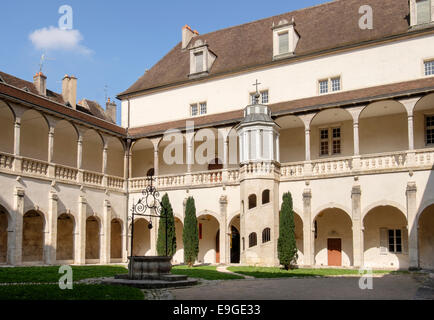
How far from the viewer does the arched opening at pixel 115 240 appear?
33.2 metres

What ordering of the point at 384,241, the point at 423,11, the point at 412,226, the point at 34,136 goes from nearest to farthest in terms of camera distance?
the point at 412,226
the point at 384,241
the point at 423,11
the point at 34,136

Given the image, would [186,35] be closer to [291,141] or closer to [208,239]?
[291,141]

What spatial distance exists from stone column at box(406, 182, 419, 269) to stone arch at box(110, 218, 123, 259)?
17.0 meters

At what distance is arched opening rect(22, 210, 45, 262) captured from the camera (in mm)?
28016

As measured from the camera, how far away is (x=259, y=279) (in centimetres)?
1858

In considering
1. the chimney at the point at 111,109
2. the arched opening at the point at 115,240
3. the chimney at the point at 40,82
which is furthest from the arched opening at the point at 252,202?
the chimney at the point at 111,109

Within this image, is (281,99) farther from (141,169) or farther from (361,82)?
(141,169)

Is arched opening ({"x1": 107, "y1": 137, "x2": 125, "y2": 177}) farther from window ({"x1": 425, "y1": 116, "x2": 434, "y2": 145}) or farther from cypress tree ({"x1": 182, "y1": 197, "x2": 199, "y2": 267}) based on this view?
window ({"x1": 425, "y1": 116, "x2": 434, "y2": 145})

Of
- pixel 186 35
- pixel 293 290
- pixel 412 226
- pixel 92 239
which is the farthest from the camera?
pixel 186 35

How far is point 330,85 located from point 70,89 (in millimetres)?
16426

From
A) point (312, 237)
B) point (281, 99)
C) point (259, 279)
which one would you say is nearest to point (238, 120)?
point (281, 99)

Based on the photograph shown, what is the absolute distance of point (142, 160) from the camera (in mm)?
35500

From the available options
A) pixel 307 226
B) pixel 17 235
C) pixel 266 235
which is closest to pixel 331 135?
pixel 307 226

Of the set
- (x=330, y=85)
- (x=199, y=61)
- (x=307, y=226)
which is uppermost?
(x=199, y=61)
